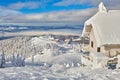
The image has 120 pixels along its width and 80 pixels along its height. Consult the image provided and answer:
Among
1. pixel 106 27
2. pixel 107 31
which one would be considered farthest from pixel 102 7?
pixel 107 31

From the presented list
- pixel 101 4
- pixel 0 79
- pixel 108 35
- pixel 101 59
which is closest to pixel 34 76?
pixel 0 79

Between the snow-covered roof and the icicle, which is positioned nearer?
the snow-covered roof

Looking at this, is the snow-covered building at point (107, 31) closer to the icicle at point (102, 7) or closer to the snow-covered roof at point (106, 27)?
the snow-covered roof at point (106, 27)

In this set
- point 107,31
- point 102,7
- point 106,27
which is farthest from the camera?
point 102,7

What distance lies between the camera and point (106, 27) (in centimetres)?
2173

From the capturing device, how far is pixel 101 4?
2519 cm

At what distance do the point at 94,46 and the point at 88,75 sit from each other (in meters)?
10.4

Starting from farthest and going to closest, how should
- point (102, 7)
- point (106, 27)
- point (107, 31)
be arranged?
point (102, 7)
point (106, 27)
point (107, 31)

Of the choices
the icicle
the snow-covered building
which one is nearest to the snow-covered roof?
the snow-covered building

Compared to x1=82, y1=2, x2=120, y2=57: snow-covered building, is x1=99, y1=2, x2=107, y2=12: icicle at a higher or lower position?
higher

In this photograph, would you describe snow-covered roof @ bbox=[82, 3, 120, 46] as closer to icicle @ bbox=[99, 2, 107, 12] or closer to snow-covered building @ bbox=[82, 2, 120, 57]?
snow-covered building @ bbox=[82, 2, 120, 57]

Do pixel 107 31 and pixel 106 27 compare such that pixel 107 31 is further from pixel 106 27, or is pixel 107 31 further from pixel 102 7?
pixel 102 7

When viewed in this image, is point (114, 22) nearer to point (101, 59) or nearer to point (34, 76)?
point (101, 59)

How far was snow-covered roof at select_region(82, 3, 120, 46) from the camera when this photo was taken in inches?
816
